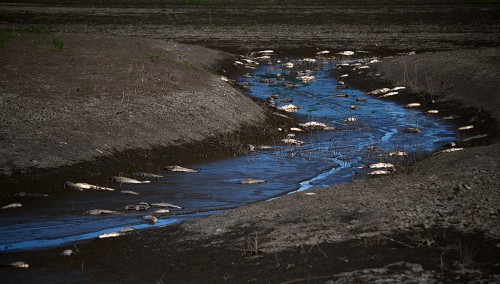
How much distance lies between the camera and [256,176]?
706 inches

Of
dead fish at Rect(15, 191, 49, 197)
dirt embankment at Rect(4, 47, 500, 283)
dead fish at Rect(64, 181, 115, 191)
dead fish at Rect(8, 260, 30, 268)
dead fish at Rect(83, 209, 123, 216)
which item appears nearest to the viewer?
dirt embankment at Rect(4, 47, 500, 283)

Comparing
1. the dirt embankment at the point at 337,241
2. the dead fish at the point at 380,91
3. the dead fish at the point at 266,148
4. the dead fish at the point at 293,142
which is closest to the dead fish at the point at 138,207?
the dirt embankment at the point at 337,241

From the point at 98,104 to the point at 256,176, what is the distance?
5.18 m

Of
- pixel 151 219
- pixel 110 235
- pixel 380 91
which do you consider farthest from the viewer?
pixel 380 91

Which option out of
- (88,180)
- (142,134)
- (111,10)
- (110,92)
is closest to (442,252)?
(88,180)

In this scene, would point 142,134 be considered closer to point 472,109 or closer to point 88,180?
point 88,180

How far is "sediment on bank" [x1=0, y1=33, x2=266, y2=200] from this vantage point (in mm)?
17922

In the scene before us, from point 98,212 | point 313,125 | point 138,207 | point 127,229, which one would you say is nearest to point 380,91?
point 313,125

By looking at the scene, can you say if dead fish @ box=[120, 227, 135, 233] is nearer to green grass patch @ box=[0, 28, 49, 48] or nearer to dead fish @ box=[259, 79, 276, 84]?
green grass patch @ box=[0, 28, 49, 48]

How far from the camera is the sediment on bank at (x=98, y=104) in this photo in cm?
1792

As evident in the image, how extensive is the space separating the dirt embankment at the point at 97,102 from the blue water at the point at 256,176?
5.83ft

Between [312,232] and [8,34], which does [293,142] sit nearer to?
[312,232]

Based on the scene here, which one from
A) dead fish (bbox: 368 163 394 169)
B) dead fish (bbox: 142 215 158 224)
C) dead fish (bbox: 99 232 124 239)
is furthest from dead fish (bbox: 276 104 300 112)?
dead fish (bbox: 99 232 124 239)

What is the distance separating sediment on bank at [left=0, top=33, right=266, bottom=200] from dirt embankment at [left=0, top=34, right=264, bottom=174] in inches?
0.9
